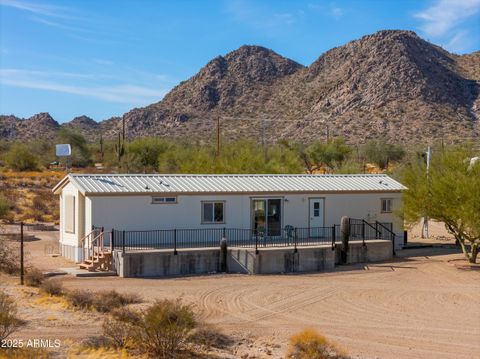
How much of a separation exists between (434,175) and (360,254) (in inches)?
194

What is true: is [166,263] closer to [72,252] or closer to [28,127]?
[72,252]

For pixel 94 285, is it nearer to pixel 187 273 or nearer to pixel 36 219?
pixel 187 273

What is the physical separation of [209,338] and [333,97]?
282ft

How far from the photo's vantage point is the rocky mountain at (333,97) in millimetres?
91062

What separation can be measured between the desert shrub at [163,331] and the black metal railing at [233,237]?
10548 mm

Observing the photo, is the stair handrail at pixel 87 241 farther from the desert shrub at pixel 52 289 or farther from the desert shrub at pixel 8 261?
the desert shrub at pixel 52 289

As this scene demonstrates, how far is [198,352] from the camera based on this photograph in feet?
48.7

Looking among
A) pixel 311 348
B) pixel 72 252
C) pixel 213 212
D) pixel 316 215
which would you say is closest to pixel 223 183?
pixel 213 212

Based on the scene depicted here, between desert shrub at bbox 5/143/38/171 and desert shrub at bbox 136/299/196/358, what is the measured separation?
6478 cm

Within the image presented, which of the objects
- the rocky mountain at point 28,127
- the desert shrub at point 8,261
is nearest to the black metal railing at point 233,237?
the desert shrub at point 8,261

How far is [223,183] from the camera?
1211 inches

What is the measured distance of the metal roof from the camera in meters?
28.1

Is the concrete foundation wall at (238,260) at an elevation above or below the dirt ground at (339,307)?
above

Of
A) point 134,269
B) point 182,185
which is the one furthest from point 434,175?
point 134,269
